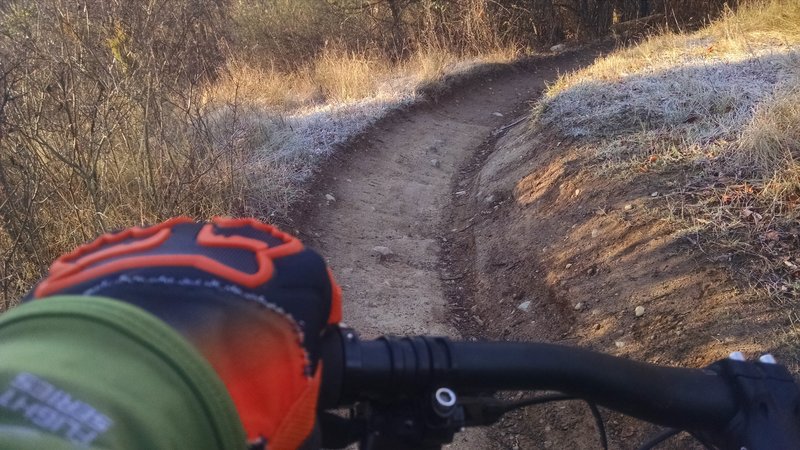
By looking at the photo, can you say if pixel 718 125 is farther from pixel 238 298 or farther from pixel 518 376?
pixel 238 298

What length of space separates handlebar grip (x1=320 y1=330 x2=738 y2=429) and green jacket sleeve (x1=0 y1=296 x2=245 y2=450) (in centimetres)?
31

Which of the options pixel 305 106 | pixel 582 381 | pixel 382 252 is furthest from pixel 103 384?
pixel 305 106

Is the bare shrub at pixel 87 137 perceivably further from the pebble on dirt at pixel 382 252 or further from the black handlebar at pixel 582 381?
the black handlebar at pixel 582 381

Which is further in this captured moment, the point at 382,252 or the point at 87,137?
the point at 382,252

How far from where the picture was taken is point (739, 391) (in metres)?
1.26

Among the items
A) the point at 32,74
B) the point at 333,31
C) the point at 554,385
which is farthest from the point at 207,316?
the point at 333,31

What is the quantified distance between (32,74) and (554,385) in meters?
3.88

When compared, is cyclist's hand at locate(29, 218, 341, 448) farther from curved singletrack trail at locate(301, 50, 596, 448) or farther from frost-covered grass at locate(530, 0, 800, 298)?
frost-covered grass at locate(530, 0, 800, 298)

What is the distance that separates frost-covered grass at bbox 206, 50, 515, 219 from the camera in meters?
5.95

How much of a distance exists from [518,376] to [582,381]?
0.43 feet

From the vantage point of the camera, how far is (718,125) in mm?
4809

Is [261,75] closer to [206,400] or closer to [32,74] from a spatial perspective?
[32,74]

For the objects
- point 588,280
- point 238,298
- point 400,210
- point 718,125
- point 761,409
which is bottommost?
point 400,210

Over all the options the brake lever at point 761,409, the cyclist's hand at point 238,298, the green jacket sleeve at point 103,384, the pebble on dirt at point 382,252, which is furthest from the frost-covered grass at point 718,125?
the green jacket sleeve at point 103,384
